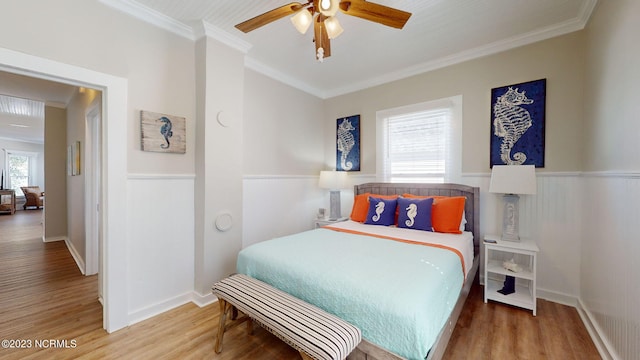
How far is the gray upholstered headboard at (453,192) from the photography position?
280cm

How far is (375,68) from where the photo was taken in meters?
3.32

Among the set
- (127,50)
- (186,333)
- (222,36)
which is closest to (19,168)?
(127,50)

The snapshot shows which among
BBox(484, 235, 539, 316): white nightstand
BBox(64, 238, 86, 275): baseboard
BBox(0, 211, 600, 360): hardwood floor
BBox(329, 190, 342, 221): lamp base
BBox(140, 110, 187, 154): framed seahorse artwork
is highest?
BBox(140, 110, 187, 154): framed seahorse artwork

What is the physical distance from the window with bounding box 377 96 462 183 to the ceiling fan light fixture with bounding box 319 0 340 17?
2.10 meters

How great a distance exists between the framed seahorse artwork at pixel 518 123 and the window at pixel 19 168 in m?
14.4

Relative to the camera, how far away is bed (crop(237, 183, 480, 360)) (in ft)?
4.09

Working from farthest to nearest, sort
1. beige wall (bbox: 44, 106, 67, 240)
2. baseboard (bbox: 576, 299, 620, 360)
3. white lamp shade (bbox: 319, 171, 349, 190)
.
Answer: beige wall (bbox: 44, 106, 67, 240), white lamp shade (bbox: 319, 171, 349, 190), baseboard (bbox: 576, 299, 620, 360)

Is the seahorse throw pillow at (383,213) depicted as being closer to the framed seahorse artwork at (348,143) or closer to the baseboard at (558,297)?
the framed seahorse artwork at (348,143)

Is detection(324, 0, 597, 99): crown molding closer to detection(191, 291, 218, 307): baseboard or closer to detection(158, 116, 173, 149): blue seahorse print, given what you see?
detection(158, 116, 173, 149): blue seahorse print

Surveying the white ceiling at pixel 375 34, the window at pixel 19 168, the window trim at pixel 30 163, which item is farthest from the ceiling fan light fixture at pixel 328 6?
the window at pixel 19 168

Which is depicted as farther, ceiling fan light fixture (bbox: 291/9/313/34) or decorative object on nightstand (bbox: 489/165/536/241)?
decorative object on nightstand (bbox: 489/165/536/241)

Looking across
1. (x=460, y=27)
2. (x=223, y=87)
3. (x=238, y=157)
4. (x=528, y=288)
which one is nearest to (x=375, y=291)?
(x=238, y=157)

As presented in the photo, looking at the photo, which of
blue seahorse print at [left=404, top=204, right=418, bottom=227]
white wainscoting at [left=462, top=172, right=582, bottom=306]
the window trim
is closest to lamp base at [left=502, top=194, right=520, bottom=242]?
white wainscoting at [left=462, top=172, right=582, bottom=306]

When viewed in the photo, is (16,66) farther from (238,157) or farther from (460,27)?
(460,27)
